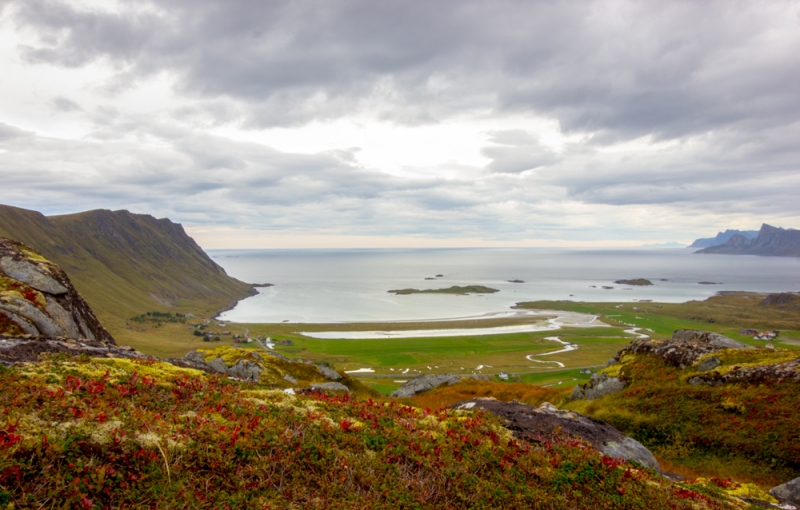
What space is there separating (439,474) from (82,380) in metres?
10.2

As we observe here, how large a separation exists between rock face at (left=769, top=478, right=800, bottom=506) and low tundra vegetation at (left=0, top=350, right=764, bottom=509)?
1885 millimetres

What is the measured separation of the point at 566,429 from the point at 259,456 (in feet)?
36.6

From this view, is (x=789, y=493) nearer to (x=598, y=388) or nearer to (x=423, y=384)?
(x=598, y=388)

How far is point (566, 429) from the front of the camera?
14.8 m

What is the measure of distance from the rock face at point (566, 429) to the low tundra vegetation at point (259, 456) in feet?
3.62

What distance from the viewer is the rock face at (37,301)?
805 inches

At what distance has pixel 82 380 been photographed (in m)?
11.3

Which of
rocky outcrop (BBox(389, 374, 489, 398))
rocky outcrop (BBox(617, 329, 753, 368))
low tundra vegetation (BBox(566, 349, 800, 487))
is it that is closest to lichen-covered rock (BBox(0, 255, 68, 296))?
rocky outcrop (BBox(389, 374, 489, 398))

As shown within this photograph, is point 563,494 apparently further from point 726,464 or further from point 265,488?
point 726,464

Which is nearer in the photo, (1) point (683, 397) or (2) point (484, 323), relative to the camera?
(1) point (683, 397)

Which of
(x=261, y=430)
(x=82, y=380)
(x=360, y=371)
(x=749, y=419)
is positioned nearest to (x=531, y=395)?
(x=749, y=419)

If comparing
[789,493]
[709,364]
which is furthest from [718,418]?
[789,493]

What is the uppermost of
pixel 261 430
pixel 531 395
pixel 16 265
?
pixel 16 265

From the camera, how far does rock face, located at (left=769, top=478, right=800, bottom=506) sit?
1326cm
